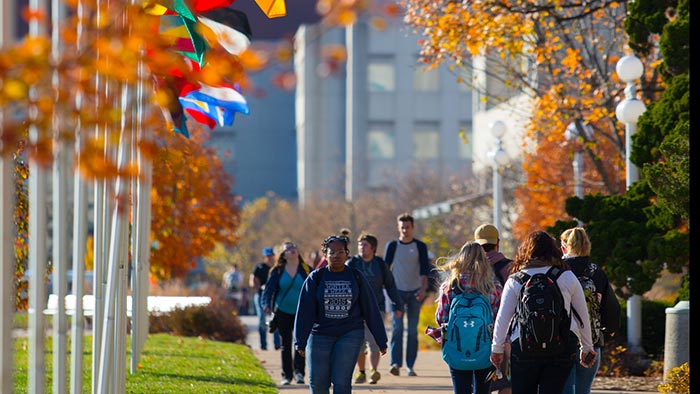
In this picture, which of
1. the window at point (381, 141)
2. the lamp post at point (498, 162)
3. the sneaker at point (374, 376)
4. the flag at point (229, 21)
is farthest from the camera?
the window at point (381, 141)

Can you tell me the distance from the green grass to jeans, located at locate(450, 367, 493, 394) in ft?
13.1

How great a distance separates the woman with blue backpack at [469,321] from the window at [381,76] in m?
80.2

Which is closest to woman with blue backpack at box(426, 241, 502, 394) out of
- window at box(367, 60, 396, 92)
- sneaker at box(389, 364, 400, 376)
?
sneaker at box(389, 364, 400, 376)

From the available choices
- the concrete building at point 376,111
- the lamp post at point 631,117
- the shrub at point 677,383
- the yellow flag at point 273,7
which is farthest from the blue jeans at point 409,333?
the concrete building at point 376,111

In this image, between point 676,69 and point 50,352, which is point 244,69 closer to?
point 676,69

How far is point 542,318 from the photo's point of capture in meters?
8.95

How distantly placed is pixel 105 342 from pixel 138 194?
697cm

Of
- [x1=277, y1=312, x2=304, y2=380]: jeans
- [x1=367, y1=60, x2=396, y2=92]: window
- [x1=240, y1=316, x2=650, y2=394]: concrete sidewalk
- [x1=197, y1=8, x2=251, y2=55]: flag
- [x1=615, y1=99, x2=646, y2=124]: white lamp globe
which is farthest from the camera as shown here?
[x1=367, y1=60, x2=396, y2=92]: window

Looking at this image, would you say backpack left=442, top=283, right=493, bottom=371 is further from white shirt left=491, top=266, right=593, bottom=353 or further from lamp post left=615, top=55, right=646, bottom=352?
lamp post left=615, top=55, right=646, bottom=352

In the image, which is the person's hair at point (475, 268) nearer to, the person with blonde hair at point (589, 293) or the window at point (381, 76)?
the person with blonde hair at point (589, 293)

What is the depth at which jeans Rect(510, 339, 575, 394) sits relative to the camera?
906 centimetres

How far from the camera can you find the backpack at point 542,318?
29.4 feet

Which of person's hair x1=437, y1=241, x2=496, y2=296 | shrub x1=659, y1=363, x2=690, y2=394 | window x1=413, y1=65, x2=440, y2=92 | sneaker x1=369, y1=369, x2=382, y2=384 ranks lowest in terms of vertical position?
sneaker x1=369, y1=369, x2=382, y2=384

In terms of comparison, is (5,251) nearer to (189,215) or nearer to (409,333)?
(409,333)
